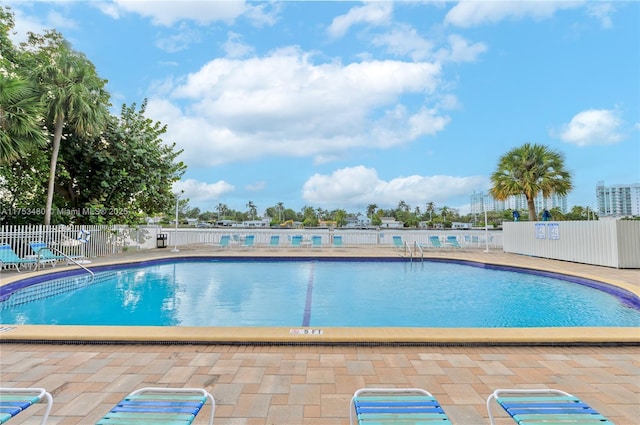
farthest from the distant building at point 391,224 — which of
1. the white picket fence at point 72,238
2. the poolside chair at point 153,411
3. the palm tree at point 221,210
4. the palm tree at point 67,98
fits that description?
the poolside chair at point 153,411

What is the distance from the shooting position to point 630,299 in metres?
5.66

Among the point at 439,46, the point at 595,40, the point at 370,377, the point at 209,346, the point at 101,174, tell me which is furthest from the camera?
the point at 101,174

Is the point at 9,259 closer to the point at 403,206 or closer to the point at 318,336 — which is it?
the point at 318,336

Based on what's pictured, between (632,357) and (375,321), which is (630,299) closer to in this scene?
(632,357)

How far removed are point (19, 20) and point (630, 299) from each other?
19.1 metres

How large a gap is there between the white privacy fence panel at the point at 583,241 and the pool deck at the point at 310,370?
651 cm

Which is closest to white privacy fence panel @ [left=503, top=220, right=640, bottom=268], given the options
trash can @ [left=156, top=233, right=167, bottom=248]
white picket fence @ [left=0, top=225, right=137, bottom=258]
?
white picket fence @ [left=0, top=225, right=137, bottom=258]

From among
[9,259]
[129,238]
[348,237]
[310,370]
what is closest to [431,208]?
[348,237]

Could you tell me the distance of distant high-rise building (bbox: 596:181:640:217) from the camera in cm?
4153

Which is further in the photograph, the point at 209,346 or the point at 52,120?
the point at 52,120

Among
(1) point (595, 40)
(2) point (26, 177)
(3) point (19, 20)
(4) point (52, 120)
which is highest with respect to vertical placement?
(3) point (19, 20)

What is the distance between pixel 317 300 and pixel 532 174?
1145cm

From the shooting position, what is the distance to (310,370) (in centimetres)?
271

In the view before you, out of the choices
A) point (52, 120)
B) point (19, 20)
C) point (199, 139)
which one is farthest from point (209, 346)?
point (19, 20)
